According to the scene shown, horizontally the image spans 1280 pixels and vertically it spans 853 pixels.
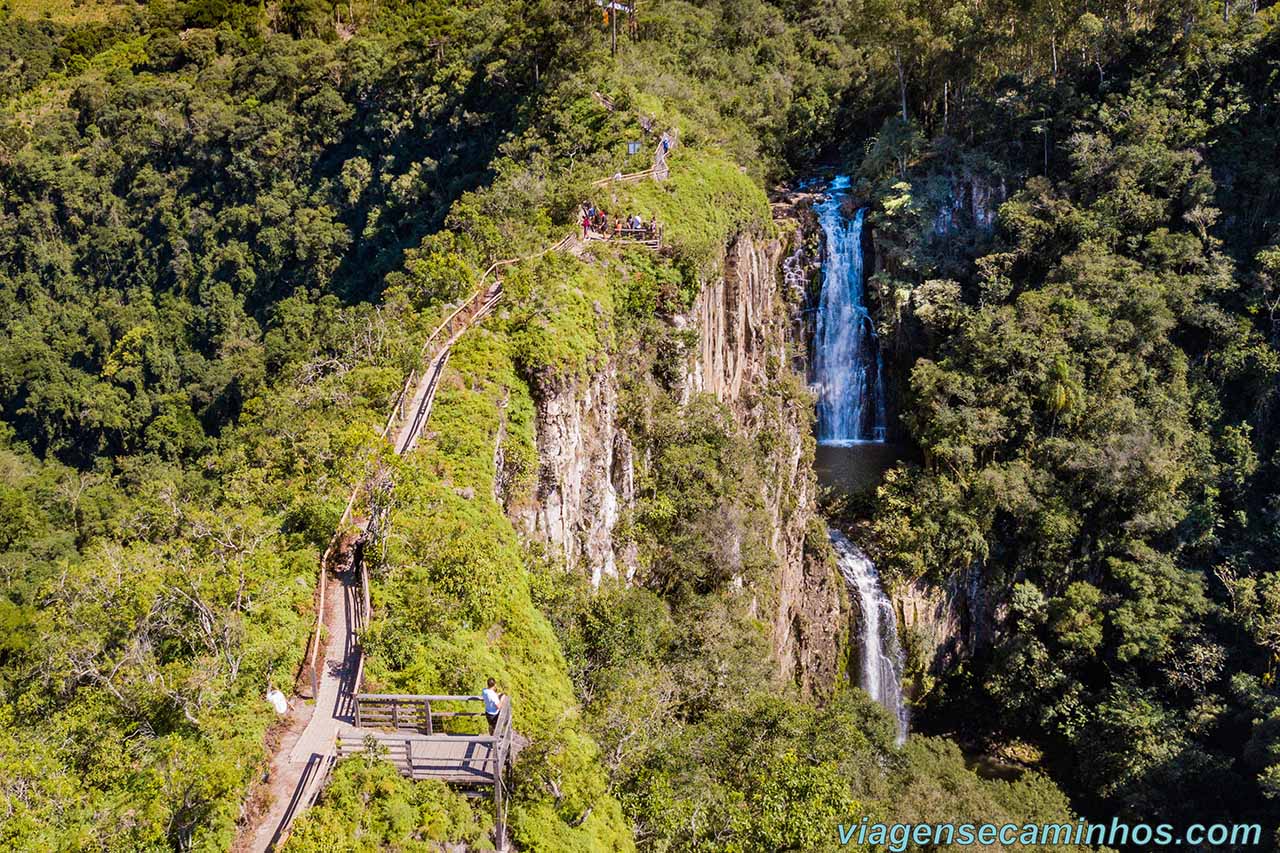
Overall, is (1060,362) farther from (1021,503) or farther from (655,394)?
(655,394)

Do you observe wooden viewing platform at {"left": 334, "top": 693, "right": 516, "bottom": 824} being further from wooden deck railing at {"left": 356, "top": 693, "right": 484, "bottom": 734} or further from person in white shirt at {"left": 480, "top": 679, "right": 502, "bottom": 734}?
person in white shirt at {"left": 480, "top": 679, "right": 502, "bottom": 734}

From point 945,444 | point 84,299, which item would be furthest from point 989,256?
point 84,299

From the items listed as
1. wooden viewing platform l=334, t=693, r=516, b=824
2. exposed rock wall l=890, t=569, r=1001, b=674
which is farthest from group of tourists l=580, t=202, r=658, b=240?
wooden viewing platform l=334, t=693, r=516, b=824

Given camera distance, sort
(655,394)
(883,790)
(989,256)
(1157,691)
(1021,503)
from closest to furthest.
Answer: (883,790) < (655,394) < (1157,691) < (1021,503) < (989,256)

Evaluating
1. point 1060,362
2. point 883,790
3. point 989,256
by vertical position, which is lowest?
point 883,790

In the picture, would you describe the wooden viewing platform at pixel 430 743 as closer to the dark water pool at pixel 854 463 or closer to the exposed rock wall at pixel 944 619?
the exposed rock wall at pixel 944 619

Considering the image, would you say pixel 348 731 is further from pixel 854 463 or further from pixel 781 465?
pixel 854 463
